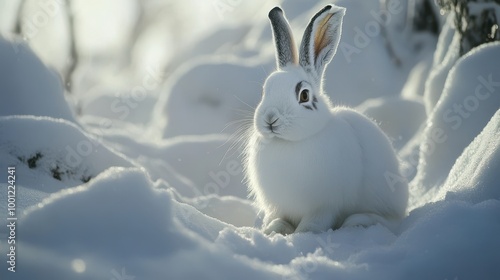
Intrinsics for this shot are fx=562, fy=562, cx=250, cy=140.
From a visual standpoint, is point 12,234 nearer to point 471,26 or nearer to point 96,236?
point 96,236

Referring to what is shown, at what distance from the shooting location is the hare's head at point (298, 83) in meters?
3.21

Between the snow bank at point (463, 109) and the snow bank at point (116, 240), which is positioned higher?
the snow bank at point (463, 109)

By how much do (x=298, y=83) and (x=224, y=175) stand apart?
9.58ft

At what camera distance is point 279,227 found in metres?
3.33

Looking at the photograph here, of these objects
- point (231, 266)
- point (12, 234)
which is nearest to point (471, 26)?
point (231, 266)

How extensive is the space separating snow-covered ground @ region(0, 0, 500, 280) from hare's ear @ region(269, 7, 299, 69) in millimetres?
556

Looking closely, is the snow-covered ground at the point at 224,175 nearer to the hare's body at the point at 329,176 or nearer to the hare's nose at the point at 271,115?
the hare's body at the point at 329,176

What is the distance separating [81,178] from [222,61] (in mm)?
5678

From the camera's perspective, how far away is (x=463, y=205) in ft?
8.04

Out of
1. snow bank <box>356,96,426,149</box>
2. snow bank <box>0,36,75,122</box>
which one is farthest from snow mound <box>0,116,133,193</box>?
snow bank <box>356,96,426,149</box>

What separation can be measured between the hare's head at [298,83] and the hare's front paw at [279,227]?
20.4 inches

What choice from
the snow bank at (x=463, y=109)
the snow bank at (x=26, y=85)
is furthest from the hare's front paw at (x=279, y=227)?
the snow bank at (x=26, y=85)

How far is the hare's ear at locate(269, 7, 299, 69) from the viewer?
3.52 meters

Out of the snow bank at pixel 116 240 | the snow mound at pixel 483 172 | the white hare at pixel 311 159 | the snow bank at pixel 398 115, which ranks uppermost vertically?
the snow bank at pixel 398 115
